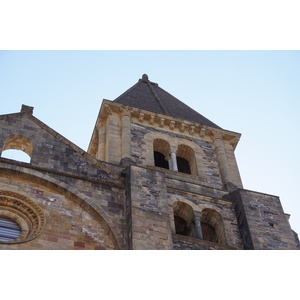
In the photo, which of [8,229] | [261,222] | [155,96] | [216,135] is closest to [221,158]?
[216,135]

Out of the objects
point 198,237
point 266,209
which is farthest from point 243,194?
point 198,237

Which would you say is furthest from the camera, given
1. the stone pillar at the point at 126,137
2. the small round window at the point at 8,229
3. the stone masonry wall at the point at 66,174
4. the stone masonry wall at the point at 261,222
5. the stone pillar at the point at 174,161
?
the stone pillar at the point at 174,161

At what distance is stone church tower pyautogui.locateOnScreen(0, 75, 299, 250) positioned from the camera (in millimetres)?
17203

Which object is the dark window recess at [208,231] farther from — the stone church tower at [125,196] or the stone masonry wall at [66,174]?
the stone masonry wall at [66,174]

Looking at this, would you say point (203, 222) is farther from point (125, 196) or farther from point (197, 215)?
point (125, 196)

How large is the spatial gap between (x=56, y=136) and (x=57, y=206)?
3.23 metres

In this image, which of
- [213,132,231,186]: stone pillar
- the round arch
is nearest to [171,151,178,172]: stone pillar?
[213,132,231,186]: stone pillar

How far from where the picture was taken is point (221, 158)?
25.8 meters

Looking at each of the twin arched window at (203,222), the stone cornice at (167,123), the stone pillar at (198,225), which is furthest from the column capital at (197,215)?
the stone cornice at (167,123)

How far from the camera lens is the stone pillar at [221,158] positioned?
24594mm

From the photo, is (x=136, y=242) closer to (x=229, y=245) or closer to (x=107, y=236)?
(x=107, y=236)

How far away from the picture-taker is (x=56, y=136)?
20.3 m

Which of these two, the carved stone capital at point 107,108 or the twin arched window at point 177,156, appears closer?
the twin arched window at point 177,156

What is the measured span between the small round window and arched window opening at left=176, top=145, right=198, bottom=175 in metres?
9.91
